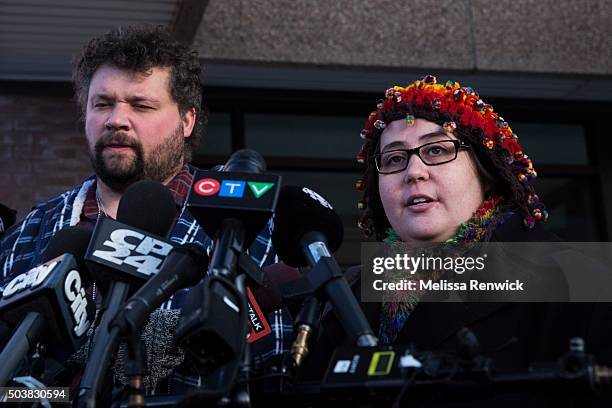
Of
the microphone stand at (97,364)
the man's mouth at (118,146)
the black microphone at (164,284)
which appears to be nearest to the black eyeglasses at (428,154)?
the black microphone at (164,284)

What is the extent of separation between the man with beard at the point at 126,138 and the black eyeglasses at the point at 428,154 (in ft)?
2.08

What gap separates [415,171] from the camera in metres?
2.58

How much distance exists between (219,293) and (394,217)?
105 cm

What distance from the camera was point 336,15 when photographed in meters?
6.57

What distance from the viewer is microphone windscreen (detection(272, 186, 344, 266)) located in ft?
6.50

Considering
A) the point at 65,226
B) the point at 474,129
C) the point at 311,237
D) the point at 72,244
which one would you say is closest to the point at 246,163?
the point at 311,237

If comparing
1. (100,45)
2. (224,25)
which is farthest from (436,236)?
(224,25)

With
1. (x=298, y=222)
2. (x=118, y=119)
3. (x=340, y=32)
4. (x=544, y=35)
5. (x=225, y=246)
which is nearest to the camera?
(x=225, y=246)

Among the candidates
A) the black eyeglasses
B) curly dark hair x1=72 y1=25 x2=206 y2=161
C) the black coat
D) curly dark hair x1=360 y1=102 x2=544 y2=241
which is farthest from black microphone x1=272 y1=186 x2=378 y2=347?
curly dark hair x1=72 y1=25 x2=206 y2=161

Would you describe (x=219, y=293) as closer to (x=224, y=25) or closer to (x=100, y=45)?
(x=100, y=45)

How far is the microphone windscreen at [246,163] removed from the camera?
1.84 m

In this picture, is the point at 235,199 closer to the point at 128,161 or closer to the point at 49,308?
the point at 49,308

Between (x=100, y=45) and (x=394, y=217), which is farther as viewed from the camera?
(x=100, y=45)

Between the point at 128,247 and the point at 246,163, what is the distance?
1.01ft
